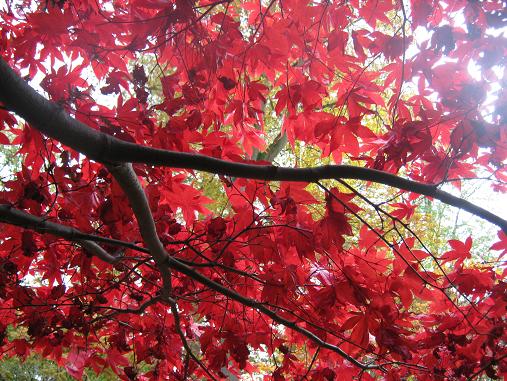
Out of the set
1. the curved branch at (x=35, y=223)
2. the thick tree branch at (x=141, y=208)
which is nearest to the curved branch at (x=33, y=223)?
the curved branch at (x=35, y=223)

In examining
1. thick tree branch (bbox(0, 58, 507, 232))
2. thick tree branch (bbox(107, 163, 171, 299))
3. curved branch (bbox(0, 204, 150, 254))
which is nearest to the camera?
thick tree branch (bbox(0, 58, 507, 232))

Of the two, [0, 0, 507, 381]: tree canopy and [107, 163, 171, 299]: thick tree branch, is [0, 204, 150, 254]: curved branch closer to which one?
[0, 0, 507, 381]: tree canopy

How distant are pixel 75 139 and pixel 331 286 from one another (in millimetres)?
1124

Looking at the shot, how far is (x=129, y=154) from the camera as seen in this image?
3.36 ft

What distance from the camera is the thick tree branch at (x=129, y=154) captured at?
91cm

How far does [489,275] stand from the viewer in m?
1.88

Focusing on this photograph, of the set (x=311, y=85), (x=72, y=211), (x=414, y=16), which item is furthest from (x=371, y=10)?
(x=72, y=211)

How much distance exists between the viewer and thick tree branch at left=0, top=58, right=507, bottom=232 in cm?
91

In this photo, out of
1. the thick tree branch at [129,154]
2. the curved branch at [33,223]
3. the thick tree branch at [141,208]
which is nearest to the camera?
the thick tree branch at [129,154]

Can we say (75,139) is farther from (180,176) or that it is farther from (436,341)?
(436,341)

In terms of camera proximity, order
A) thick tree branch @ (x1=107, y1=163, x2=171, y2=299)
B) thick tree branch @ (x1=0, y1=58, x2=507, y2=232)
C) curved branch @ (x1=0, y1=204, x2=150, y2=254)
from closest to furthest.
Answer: thick tree branch @ (x1=0, y1=58, x2=507, y2=232), thick tree branch @ (x1=107, y1=163, x2=171, y2=299), curved branch @ (x1=0, y1=204, x2=150, y2=254)

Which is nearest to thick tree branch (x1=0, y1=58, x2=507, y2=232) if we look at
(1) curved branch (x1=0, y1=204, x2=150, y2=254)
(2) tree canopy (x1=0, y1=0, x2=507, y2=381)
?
(2) tree canopy (x1=0, y1=0, x2=507, y2=381)

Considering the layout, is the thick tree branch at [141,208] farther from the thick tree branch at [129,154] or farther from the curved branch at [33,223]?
the curved branch at [33,223]

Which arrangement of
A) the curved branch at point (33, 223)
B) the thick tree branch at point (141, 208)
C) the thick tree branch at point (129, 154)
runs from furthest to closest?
1. the curved branch at point (33, 223)
2. the thick tree branch at point (141, 208)
3. the thick tree branch at point (129, 154)
